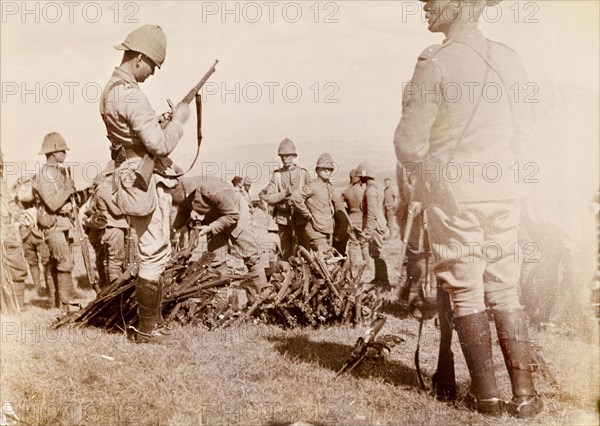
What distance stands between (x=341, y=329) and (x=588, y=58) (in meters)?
3.42

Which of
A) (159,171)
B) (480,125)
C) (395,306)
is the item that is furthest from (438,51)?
(395,306)

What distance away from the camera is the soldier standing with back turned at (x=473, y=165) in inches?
163

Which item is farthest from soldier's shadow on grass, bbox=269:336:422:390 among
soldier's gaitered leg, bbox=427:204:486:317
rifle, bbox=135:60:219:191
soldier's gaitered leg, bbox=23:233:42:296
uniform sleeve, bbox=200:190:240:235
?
soldier's gaitered leg, bbox=23:233:42:296

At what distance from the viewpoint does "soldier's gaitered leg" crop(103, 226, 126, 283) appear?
8703mm

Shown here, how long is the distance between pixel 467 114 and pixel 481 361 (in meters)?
1.62

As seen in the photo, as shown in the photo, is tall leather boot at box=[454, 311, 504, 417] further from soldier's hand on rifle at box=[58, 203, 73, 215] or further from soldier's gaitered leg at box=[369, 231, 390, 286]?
soldier's gaitered leg at box=[369, 231, 390, 286]

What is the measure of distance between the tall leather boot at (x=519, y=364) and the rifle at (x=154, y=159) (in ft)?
10.5

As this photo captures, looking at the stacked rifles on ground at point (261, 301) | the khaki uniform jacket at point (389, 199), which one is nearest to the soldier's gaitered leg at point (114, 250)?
the stacked rifles on ground at point (261, 301)

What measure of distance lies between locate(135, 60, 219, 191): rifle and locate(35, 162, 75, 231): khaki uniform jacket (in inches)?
124

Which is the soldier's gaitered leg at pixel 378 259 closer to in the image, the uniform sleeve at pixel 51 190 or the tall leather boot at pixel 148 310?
the uniform sleeve at pixel 51 190

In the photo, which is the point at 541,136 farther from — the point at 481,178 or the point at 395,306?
the point at 395,306

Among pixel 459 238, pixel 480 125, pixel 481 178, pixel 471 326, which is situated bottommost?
pixel 471 326

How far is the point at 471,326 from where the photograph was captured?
13.9 ft

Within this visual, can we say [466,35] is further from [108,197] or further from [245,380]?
[108,197]
